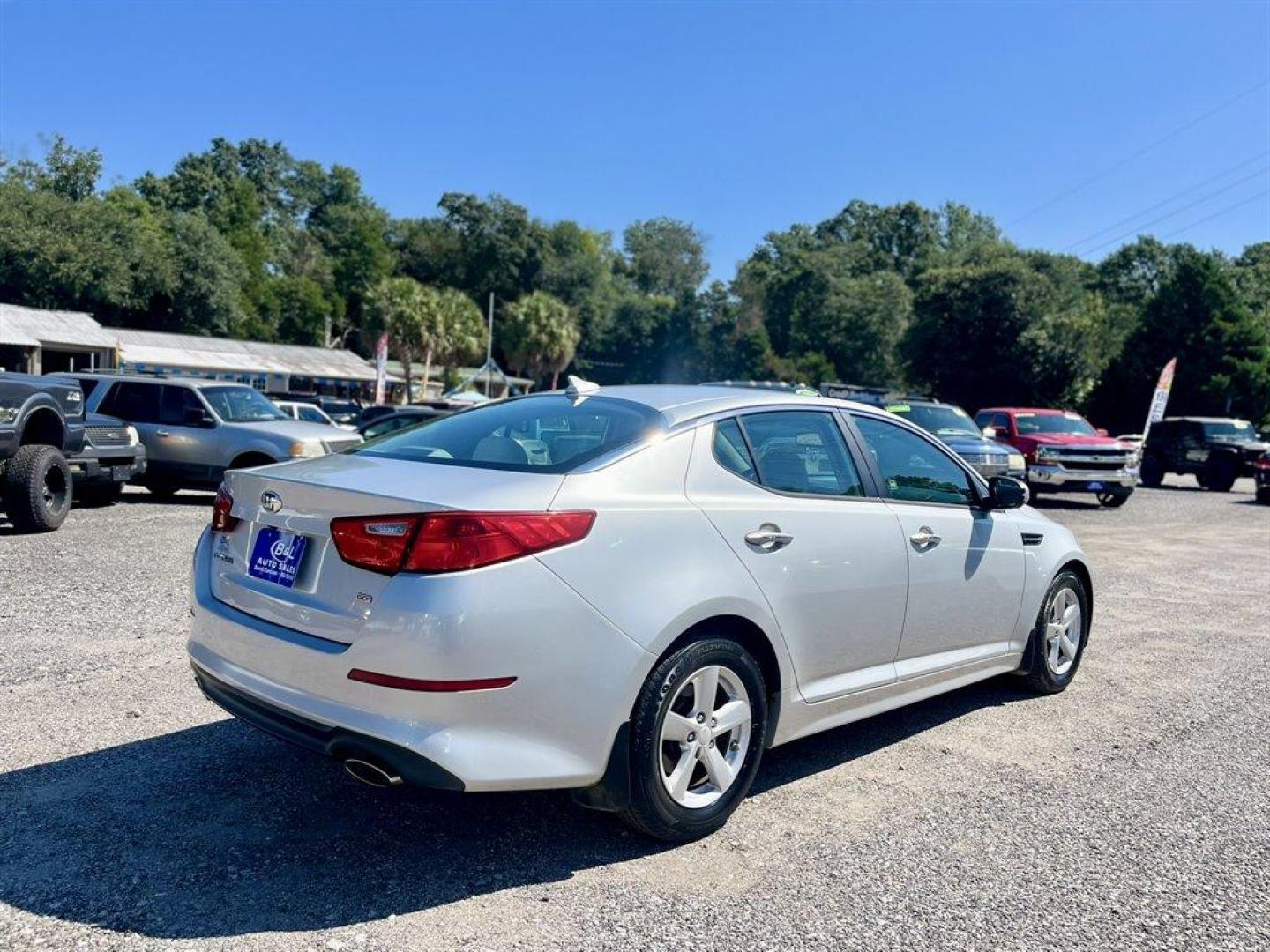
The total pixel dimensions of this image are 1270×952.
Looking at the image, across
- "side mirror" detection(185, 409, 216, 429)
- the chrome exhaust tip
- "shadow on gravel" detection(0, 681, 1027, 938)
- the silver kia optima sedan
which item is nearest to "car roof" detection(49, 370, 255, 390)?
"side mirror" detection(185, 409, 216, 429)

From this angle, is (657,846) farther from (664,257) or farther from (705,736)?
(664,257)

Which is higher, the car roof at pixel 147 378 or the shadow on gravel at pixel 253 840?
the car roof at pixel 147 378

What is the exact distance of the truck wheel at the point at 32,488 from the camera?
943cm

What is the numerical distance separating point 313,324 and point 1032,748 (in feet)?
232

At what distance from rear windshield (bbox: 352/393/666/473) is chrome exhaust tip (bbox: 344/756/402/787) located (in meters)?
1.08

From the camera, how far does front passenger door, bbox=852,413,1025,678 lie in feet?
14.7

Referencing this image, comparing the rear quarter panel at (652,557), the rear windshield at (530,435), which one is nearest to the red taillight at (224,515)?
the rear windshield at (530,435)

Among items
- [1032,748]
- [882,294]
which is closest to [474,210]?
[882,294]

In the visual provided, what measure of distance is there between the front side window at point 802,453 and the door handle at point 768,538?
0.21 m

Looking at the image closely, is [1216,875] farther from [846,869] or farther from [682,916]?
[682,916]

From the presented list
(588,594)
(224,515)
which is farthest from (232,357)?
(588,594)

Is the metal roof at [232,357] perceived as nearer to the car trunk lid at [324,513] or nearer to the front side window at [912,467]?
the car trunk lid at [324,513]

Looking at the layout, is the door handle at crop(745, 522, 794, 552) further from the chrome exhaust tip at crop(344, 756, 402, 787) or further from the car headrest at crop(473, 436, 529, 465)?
the chrome exhaust tip at crop(344, 756, 402, 787)

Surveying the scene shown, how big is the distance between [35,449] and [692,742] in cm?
862
